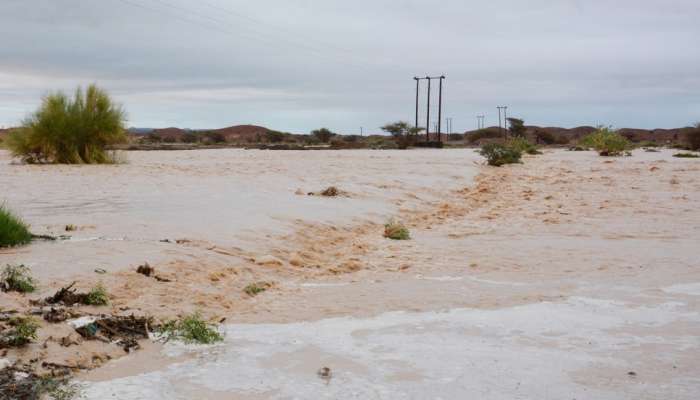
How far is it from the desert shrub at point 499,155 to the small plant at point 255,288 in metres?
23.4

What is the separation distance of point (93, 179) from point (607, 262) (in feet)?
36.1

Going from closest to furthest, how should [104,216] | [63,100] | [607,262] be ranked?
1. [607,262]
2. [104,216]
3. [63,100]

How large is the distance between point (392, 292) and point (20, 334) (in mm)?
3213

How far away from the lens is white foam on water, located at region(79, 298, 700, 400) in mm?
4320

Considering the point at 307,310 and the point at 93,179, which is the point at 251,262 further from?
the point at 93,179

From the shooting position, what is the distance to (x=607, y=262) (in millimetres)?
8500

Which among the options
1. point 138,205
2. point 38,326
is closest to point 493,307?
point 38,326

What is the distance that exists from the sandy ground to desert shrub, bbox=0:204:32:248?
266 millimetres

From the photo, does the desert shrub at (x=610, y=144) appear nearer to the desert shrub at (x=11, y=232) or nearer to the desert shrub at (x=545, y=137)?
the desert shrub at (x=11, y=232)

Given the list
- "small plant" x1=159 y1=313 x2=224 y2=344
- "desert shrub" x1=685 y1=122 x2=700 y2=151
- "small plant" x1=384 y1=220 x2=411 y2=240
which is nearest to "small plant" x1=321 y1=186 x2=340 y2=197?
"small plant" x1=384 y1=220 x2=411 y2=240

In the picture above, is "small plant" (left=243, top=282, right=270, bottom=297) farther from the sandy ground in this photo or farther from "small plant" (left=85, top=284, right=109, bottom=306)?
"small plant" (left=85, top=284, right=109, bottom=306)

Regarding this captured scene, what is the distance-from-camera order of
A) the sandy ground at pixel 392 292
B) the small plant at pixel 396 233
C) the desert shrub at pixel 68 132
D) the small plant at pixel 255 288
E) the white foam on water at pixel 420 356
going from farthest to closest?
1. the desert shrub at pixel 68 132
2. the small plant at pixel 396 233
3. the small plant at pixel 255 288
4. the sandy ground at pixel 392 292
5. the white foam on water at pixel 420 356

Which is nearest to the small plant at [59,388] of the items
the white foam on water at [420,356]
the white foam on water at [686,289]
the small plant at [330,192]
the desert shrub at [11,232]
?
the white foam on water at [420,356]

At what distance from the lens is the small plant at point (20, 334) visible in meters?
4.67
